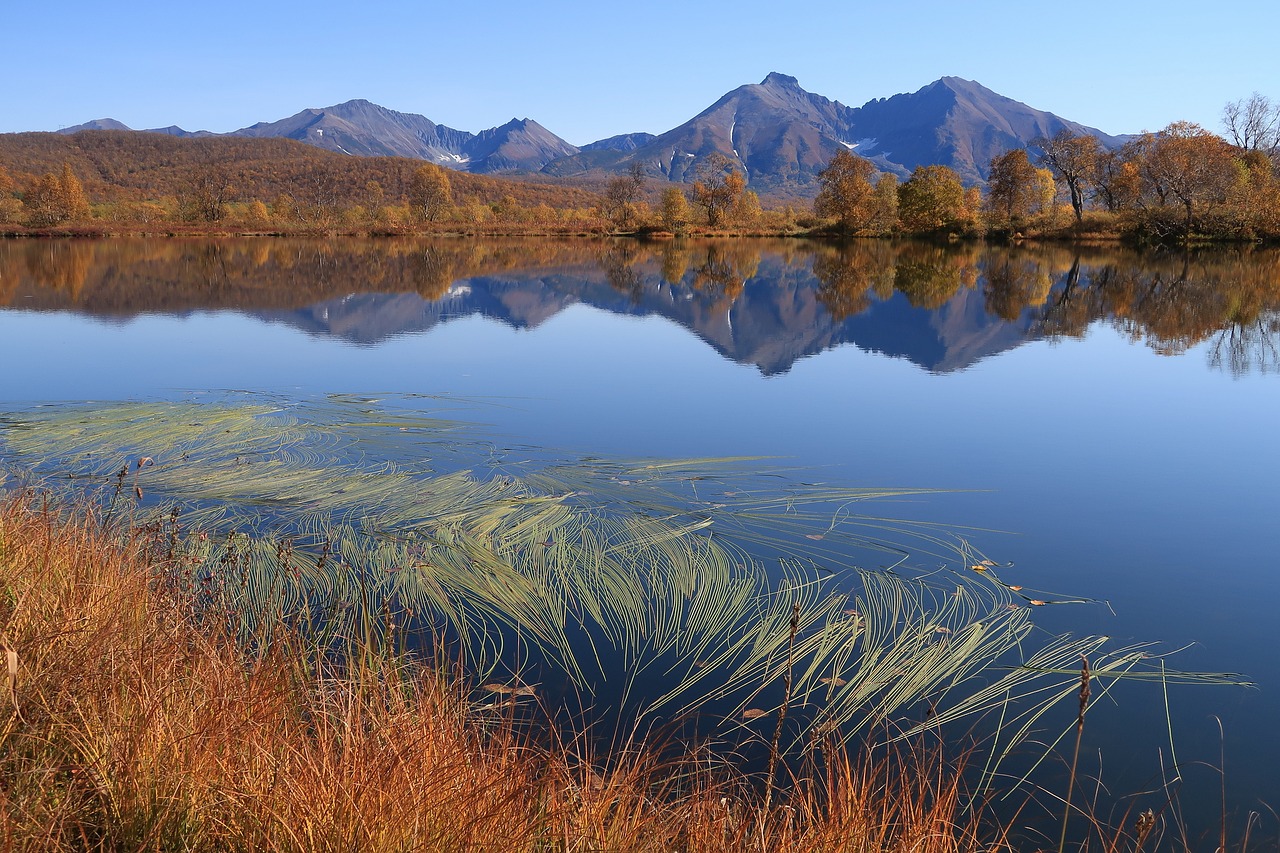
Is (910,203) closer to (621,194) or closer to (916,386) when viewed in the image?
(621,194)

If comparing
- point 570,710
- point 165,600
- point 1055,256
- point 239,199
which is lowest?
→ point 570,710

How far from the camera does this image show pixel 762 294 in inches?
832

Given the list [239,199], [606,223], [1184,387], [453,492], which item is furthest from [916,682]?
[239,199]

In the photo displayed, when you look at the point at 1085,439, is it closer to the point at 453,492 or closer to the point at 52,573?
the point at 453,492

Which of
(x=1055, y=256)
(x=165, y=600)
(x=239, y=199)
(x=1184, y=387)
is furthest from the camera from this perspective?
(x=239, y=199)

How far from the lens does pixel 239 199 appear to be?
10694 cm

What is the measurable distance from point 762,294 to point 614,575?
17.2 metres

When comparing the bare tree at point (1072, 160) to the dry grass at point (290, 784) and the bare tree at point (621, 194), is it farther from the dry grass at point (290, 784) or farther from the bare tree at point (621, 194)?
the dry grass at point (290, 784)

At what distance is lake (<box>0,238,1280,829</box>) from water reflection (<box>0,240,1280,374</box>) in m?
0.15

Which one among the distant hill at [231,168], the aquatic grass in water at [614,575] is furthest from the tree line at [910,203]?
the aquatic grass in water at [614,575]

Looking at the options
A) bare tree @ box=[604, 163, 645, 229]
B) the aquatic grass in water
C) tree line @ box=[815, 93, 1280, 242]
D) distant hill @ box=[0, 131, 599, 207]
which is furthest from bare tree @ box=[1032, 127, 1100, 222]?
distant hill @ box=[0, 131, 599, 207]

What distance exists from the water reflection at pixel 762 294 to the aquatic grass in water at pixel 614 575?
634 centimetres

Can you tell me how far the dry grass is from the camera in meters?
2.06

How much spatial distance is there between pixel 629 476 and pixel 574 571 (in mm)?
1924
